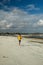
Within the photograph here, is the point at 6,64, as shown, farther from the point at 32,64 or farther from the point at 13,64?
the point at 32,64

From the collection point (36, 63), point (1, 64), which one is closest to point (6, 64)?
point (1, 64)

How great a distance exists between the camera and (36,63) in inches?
415

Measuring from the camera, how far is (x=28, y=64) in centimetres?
1021

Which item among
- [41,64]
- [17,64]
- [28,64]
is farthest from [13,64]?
[41,64]

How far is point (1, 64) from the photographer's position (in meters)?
10.1

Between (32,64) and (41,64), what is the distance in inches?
23.7

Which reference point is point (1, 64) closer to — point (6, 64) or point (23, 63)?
point (6, 64)

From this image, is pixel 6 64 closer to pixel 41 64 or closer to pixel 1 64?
pixel 1 64

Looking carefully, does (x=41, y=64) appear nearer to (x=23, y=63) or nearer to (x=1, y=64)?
(x=23, y=63)

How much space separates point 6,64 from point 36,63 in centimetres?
203

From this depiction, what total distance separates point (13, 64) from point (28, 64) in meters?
0.98

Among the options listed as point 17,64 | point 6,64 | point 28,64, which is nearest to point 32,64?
point 28,64

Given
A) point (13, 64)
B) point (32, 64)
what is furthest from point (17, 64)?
point (32, 64)

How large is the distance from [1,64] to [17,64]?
40.8 inches
